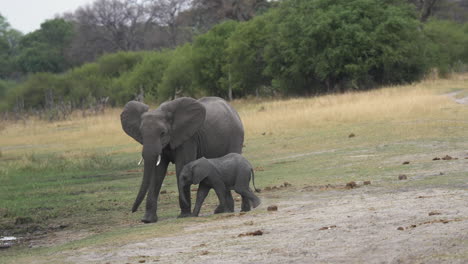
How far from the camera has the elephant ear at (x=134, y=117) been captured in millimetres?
13453

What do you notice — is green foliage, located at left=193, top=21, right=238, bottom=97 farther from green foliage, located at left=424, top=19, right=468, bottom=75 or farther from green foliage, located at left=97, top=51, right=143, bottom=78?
green foliage, located at left=97, top=51, right=143, bottom=78

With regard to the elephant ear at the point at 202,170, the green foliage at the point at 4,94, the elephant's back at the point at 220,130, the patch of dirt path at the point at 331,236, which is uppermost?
the elephant's back at the point at 220,130

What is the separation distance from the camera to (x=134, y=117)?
13.6 metres

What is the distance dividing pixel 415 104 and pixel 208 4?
4631cm

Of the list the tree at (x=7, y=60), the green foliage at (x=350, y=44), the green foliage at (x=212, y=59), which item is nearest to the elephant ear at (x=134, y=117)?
the green foliage at (x=350, y=44)

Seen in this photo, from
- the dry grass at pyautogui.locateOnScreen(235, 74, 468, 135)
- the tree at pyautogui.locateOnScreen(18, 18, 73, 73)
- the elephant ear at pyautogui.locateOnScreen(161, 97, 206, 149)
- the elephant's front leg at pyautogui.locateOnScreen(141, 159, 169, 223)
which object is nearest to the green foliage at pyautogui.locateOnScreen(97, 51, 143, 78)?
the tree at pyautogui.locateOnScreen(18, 18, 73, 73)

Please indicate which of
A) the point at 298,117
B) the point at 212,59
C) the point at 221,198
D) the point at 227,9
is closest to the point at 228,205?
the point at 221,198

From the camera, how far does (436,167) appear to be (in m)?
15.2

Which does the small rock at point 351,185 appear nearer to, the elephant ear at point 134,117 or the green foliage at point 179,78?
the elephant ear at point 134,117

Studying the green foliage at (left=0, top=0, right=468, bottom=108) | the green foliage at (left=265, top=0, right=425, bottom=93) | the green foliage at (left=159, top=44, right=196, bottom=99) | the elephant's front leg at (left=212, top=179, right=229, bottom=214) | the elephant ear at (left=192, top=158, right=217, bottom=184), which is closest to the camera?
the elephant ear at (left=192, top=158, right=217, bottom=184)

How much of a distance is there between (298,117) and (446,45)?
2793 centimetres

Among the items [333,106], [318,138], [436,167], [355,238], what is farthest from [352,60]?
[355,238]

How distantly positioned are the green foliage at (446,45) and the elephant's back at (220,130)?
117ft

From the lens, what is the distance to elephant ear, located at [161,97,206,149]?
13.2 meters
